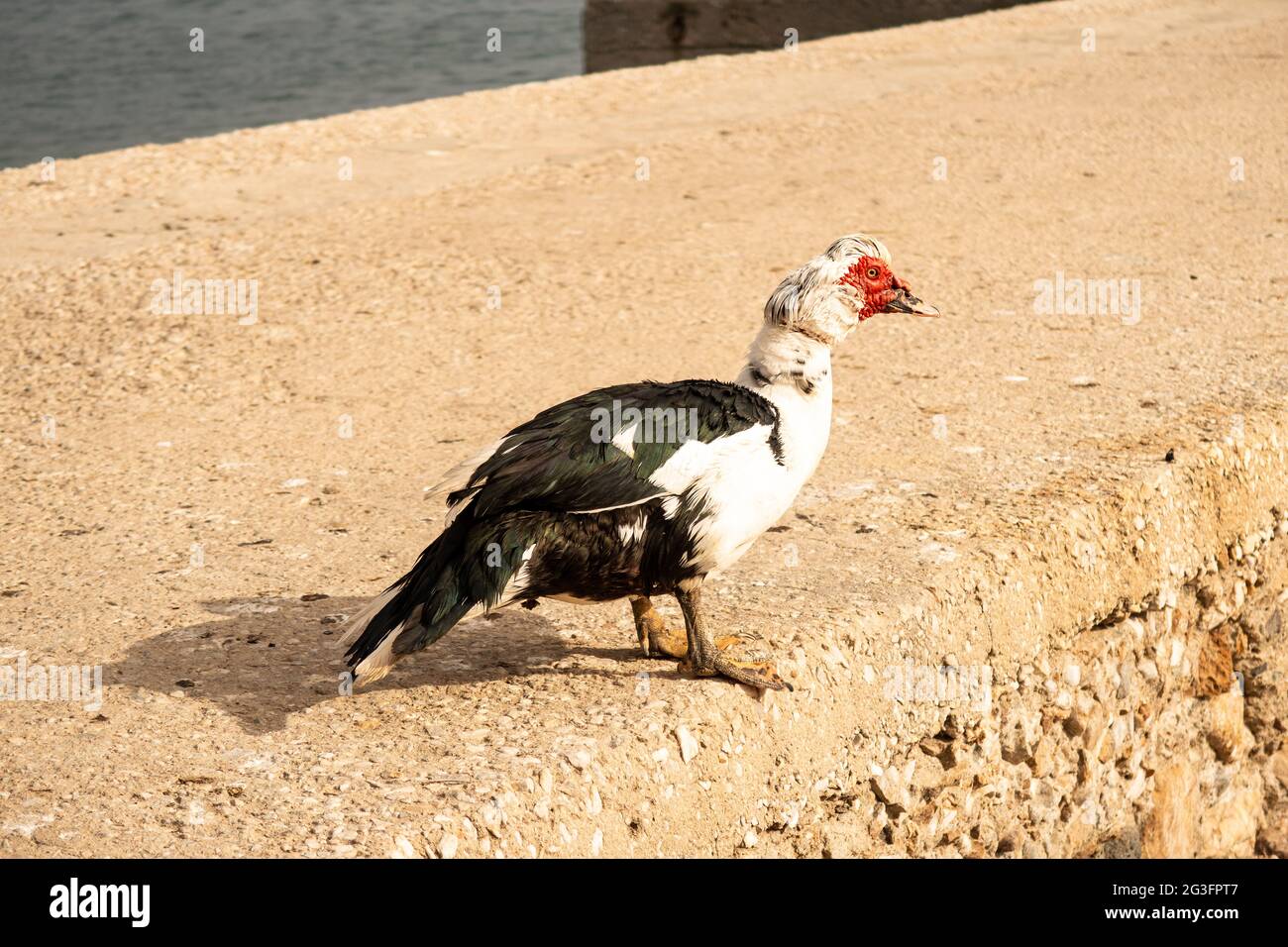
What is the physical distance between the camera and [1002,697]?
4.26 m

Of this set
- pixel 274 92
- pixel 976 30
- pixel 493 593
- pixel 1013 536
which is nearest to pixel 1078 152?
pixel 976 30

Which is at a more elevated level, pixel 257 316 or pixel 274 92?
pixel 274 92

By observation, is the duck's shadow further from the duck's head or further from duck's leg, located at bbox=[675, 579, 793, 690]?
the duck's head

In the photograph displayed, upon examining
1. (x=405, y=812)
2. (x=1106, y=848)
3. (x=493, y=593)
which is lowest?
(x=1106, y=848)

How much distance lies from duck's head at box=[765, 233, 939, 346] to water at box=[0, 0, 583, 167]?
55.0ft

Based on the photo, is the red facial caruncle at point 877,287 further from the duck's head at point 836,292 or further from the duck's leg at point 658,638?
the duck's leg at point 658,638

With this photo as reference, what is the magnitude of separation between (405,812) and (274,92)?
66.7ft

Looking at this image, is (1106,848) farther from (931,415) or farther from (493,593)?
(493,593)

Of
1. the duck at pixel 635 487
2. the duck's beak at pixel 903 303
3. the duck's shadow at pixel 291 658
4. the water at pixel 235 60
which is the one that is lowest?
the duck's shadow at pixel 291 658

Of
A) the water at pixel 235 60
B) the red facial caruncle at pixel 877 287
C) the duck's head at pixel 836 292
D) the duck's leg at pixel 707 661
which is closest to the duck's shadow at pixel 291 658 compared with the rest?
the duck's leg at pixel 707 661

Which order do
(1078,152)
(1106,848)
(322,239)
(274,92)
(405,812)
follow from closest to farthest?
(405,812)
(1106,848)
(322,239)
(1078,152)
(274,92)

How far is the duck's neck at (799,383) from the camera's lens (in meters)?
3.39

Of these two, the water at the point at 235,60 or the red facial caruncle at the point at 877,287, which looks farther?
the water at the point at 235,60

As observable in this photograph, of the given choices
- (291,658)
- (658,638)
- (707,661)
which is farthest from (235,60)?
(707,661)
